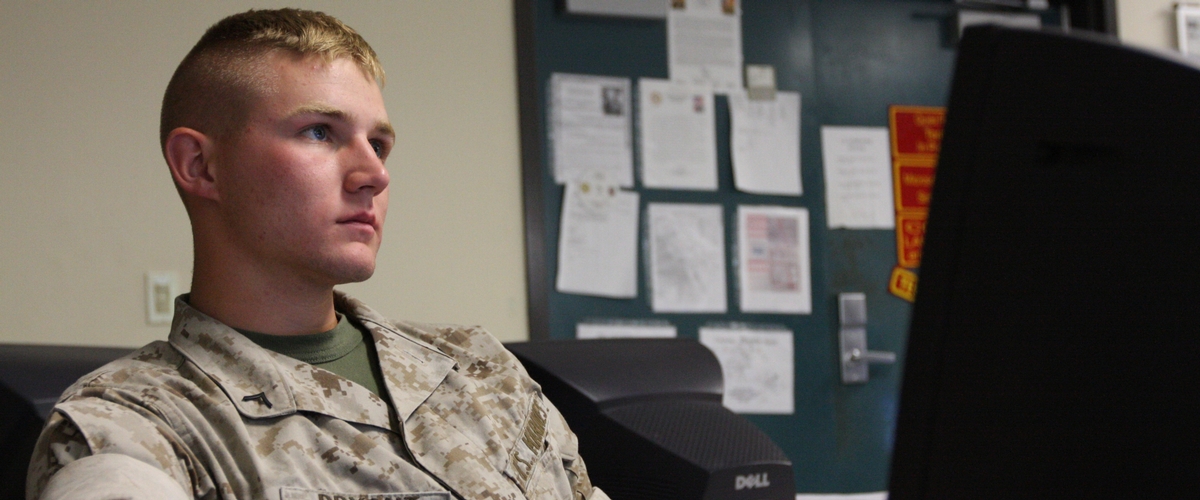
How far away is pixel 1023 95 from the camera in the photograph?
36cm

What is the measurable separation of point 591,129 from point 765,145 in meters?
0.50

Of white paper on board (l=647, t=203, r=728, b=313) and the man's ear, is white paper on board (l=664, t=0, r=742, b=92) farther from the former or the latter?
the man's ear

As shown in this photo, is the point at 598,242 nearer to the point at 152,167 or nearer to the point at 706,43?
the point at 706,43

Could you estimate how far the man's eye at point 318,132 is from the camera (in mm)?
1199

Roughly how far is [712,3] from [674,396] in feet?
5.63

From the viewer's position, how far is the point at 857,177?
293 centimetres

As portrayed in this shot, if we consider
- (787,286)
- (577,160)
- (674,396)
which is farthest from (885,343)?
(674,396)

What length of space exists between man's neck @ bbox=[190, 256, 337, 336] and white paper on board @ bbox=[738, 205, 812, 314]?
1734 mm

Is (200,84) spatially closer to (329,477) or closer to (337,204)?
(337,204)

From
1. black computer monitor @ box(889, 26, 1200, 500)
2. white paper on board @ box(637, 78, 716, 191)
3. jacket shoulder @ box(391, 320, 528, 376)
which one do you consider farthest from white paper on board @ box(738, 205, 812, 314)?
black computer monitor @ box(889, 26, 1200, 500)

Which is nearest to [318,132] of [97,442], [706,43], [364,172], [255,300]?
[364,172]

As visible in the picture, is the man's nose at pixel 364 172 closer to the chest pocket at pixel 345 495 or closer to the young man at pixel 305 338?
the young man at pixel 305 338

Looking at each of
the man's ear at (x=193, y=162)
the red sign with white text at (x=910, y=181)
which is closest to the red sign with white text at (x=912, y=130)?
the red sign with white text at (x=910, y=181)

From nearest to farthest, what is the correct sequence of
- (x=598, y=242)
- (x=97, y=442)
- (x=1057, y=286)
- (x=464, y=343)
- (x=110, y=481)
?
(x=1057, y=286), (x=110, y=481), (x=97, y=442), (x=464, y=343), (x=598, y=242)
